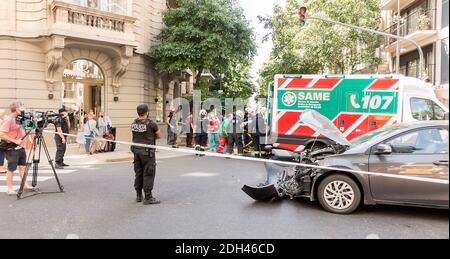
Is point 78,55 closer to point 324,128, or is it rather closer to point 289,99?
point 289,99

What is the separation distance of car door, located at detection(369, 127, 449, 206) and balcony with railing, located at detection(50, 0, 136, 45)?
44.8ft

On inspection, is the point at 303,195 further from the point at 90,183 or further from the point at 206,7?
the point at 206,7

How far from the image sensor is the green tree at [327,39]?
2155cm

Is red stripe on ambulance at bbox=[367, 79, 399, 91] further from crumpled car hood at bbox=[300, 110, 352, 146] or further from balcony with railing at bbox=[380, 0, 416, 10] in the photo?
balcony with railing at bbox=[380, 0, 416, 10]

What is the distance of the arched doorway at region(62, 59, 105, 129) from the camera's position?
17391 millimetres

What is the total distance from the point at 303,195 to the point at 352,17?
58.6 ft

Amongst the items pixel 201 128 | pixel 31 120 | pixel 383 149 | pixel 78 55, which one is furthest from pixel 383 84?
pixel 78 55

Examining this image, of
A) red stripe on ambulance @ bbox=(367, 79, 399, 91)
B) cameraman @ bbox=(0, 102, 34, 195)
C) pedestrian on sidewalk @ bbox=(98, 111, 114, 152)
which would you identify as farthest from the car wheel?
pedestrian on sidewalk @ bbox=(98, 111, 114, 152)

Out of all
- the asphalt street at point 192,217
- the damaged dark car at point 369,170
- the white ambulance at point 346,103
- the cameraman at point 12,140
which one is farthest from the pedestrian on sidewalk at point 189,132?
the damaged dark car at point 369,170

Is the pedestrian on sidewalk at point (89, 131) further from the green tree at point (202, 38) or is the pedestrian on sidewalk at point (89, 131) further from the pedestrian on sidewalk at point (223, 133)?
the green tree at point (202, 38)

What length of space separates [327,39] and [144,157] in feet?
57.7

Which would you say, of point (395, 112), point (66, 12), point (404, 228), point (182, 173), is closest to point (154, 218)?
point (404, 228)

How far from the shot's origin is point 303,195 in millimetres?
6219

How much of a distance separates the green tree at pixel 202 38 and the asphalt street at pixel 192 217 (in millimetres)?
11578
